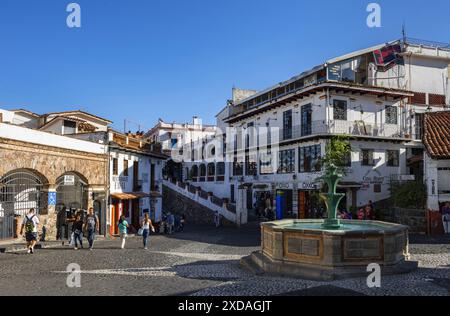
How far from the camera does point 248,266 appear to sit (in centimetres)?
1151

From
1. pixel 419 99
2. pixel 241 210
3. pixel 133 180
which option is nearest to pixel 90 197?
pixel 133 180

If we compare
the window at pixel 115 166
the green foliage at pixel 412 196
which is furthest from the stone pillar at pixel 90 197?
the green foliage at pixel 412 196

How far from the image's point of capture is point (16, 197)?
18234 millimetres

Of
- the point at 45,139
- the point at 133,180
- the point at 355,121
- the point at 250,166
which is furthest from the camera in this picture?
the point at 250,166

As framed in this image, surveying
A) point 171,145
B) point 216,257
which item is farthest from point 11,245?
point 171,145

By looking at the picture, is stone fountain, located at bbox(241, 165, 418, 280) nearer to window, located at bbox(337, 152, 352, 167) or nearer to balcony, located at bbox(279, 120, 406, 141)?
window, located at bbox(337, 152, 352, 167)

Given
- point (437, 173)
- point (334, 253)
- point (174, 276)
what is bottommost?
point (174, 276)

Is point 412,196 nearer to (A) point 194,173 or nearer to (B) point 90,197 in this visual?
(B) point 90,197

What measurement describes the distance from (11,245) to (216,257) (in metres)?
8.65

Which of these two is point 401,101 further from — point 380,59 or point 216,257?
point 216,257

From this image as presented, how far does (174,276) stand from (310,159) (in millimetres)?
19641

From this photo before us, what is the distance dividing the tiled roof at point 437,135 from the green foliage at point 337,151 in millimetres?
4755

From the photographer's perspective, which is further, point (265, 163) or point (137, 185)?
point (265, 163)

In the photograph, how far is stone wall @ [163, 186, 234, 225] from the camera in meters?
33.4
